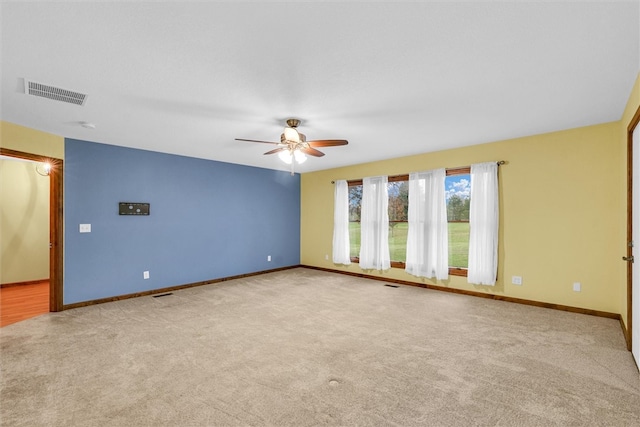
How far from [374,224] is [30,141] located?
18.4ft

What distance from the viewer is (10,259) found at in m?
5.55

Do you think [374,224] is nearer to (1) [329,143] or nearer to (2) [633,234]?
(1) [329,143]

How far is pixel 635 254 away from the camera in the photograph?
8.95 ft

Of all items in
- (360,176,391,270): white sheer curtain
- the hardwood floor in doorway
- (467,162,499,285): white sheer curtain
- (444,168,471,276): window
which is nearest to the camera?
the hardwood floor in doorway

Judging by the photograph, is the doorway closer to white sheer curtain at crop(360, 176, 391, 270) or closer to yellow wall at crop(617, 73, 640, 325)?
yellow wall at crop(617, 73, 640, 325)

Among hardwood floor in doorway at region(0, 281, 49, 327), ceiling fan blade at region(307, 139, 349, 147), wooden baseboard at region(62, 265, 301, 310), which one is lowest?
hardwood floor in doorway at region(0, 281, 49, 327)

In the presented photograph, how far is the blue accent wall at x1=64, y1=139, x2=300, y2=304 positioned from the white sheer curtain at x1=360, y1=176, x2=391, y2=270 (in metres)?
2.10

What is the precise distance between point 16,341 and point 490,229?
6183mm

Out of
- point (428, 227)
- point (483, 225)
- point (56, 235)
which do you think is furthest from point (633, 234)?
point (56, 235)

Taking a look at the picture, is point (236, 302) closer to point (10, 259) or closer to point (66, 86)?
point (66, 86)

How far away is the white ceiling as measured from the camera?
5.63ft

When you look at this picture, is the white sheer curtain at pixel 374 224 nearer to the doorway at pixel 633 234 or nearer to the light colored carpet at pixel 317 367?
the light colored carpet at pixel 317 367

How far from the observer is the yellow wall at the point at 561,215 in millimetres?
3766

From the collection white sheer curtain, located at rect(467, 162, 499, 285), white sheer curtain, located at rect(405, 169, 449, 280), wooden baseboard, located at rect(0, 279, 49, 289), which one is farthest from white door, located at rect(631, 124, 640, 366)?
wooden baseboard, located at rect(0, 279, 49, 289)
